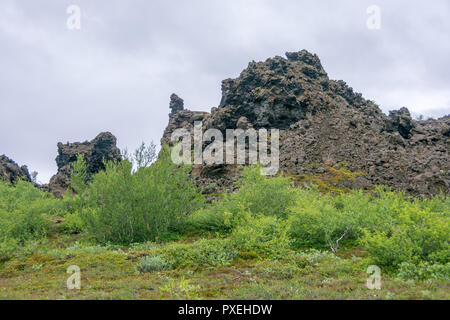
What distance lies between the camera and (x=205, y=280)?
318 inches

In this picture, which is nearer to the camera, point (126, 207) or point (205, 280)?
point (205, 280)

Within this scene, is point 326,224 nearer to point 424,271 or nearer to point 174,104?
point 424,271

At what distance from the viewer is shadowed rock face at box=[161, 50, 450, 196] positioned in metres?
34.1

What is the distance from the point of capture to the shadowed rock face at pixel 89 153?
4919 centimetres

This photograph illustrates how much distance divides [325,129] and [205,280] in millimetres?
39563

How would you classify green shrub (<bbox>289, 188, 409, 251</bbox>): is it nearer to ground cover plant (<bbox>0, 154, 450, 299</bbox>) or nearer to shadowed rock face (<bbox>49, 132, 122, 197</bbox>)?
ground cover plant (<bbox>0, 154, 450, 299</bbox>)

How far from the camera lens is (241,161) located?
3503cm

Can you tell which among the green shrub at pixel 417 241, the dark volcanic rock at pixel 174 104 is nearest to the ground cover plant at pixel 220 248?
the green shrub at pixel 417 241

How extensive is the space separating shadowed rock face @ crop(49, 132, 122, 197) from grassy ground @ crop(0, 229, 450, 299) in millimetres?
40277

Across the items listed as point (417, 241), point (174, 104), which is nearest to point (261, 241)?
point (417, 241)

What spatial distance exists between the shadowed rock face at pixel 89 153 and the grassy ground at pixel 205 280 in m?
40.3

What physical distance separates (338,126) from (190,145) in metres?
21.2

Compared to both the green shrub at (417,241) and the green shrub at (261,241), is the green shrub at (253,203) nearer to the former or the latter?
the green shrub at (261,241)
